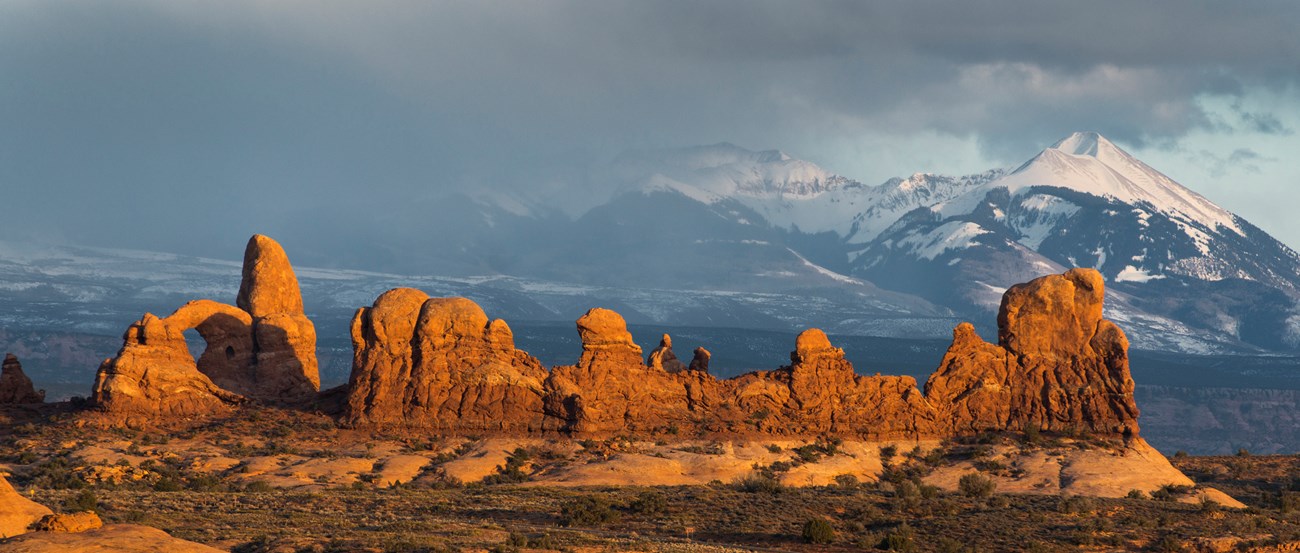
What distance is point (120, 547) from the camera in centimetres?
4081

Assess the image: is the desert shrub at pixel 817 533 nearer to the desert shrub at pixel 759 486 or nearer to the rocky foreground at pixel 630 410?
the desert shrub at pixel 759 486

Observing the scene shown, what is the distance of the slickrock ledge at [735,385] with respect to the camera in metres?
76.1

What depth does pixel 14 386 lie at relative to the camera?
264ft

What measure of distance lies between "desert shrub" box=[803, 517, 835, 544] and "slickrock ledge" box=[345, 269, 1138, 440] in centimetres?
2241

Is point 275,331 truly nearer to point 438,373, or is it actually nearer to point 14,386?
point 438,373

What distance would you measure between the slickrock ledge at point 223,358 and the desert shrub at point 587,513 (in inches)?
1062

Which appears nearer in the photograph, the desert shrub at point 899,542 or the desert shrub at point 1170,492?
the desert shrub at point 899,542

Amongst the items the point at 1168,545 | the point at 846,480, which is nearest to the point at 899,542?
the point at 1168,545

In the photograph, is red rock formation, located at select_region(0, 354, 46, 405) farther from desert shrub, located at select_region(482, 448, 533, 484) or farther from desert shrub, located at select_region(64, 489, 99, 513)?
desert shrub, located at select_region(64, 489, 99, 513)

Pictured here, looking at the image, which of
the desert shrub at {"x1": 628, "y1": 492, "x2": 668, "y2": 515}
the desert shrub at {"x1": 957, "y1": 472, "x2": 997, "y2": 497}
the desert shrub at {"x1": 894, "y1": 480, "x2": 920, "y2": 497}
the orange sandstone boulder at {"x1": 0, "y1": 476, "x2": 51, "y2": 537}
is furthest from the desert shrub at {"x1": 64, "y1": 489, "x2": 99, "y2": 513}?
the desert shrub at {"x1": 957, "y1": 472, "x2": 997, "y2": 497}

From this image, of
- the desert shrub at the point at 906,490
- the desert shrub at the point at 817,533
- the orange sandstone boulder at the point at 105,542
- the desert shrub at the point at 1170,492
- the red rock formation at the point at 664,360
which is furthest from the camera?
the red rock formation at the point at 664,360

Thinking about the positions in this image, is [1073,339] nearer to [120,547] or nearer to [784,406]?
[784,406]

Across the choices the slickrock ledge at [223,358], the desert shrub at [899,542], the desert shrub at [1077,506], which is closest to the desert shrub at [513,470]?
the slickrock ledge at [223,358]

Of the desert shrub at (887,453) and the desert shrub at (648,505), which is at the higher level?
the desert shrub at (887,453)
